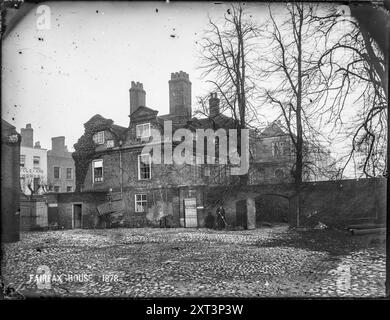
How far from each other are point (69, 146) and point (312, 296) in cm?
Result: 209

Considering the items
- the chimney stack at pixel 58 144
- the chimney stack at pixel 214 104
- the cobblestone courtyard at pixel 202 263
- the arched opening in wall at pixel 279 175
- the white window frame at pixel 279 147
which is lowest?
the cobblestone courtyard at pixel 202 263

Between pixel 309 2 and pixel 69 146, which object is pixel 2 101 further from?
pixel 309 2

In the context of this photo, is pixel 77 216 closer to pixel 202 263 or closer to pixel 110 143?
pixel 110 143

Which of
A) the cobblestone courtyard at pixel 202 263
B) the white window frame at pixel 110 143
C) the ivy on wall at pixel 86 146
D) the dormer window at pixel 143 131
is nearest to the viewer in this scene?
the cobblestone courtyard at pixel 202 263

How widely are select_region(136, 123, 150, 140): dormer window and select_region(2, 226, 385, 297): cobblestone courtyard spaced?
0.73 m

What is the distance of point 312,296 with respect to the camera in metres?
2.15

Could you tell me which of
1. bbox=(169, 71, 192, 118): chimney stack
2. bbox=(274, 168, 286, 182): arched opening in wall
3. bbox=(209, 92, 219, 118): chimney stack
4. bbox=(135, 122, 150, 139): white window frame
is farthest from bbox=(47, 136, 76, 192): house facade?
bbox=(274, 168, 286, 182): arched opening in wall

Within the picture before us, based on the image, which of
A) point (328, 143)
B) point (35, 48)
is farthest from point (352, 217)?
point (35, 48)

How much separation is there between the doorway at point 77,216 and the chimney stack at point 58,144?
0.45 metres

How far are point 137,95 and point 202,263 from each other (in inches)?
53.3

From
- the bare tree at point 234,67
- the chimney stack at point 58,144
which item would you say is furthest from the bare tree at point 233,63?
the chimney stack at point 58,144

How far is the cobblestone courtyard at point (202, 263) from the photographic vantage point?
2186 millimetres

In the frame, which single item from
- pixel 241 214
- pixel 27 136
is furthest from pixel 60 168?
pixel 241 214

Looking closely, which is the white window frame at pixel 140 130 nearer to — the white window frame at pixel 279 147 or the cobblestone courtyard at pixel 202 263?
the cobblestone courtyard at pixel 202 263
